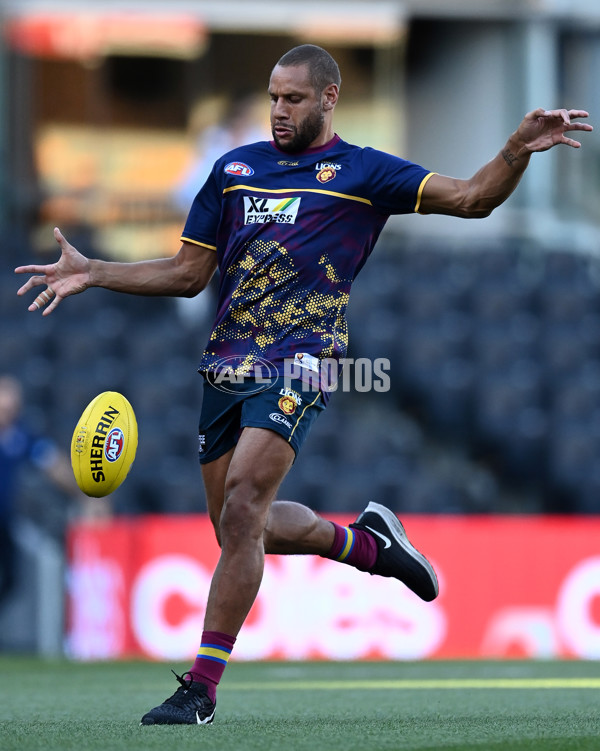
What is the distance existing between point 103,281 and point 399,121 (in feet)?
40.4

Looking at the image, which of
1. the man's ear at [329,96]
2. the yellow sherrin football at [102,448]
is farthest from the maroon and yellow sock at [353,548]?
the man's ear at [329,96]

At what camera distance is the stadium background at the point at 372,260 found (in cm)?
1263

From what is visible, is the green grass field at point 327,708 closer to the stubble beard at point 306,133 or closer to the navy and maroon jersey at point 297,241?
the navy and maroon jersey at point 297,241

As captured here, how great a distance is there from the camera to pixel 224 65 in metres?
16.5

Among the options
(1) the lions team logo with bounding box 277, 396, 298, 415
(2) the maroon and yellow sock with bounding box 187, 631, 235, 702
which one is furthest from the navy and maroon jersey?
(2) the maroon and yellow sock with bounding box 187, 631, 235, 702

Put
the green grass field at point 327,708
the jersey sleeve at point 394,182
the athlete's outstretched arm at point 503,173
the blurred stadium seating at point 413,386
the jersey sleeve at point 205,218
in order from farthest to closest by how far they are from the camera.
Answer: the blurred stadium seating at point 413,386 < the jersey sleeve at point 205,218 < the jersey sleeve at point 394,182 < the athlete's outstretched arm at point 503,173 < the green grass field at point 327,708

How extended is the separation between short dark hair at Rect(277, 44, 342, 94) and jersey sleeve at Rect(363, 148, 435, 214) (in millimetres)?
314

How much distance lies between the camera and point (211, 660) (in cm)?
504

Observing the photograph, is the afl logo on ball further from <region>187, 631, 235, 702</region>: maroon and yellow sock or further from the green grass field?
the green grass field

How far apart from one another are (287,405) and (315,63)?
4.13 ft

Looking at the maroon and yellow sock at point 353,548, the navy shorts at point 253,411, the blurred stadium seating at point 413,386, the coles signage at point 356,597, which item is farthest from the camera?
the blurred stadium seating at point 413,386

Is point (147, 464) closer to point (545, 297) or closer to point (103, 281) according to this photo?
point (545, 297)

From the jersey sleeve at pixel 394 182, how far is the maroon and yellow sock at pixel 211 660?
1626 millimetres

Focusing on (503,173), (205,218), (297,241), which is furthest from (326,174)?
(503,173)
